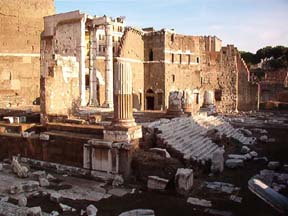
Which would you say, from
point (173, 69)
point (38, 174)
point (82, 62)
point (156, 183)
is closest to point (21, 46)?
point (82, 62)

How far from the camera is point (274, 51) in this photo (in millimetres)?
55438

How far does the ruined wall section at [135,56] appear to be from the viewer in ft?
95.5

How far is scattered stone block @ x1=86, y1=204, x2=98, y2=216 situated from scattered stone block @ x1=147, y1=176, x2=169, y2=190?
1.97 meters

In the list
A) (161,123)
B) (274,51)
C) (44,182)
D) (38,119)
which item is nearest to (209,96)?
(161,123)

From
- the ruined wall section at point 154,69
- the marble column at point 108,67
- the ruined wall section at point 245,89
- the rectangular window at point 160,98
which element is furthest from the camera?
the ruined wall section at point 245,89

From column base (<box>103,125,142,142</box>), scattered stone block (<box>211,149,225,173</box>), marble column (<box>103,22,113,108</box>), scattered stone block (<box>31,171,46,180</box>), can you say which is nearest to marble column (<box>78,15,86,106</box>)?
marble column (<box>103,22,113,108</box>)

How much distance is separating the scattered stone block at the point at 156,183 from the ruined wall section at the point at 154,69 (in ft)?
73.6

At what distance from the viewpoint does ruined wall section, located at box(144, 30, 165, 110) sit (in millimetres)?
31875

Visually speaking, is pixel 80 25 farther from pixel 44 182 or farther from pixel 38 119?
pixel 44 182

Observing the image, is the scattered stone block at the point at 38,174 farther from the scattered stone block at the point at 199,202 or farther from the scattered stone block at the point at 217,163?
the scattered stone block at the point at 217,163

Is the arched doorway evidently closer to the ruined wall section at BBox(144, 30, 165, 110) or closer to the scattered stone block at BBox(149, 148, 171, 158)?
the ruined wall section at BBox(144, 30, 165, 110)

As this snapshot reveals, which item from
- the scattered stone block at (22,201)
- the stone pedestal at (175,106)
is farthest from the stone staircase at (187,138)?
the scattered stone block at (22,201)

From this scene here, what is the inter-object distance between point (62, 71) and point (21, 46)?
48.1 feet

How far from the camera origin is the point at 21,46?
29.1 metres
